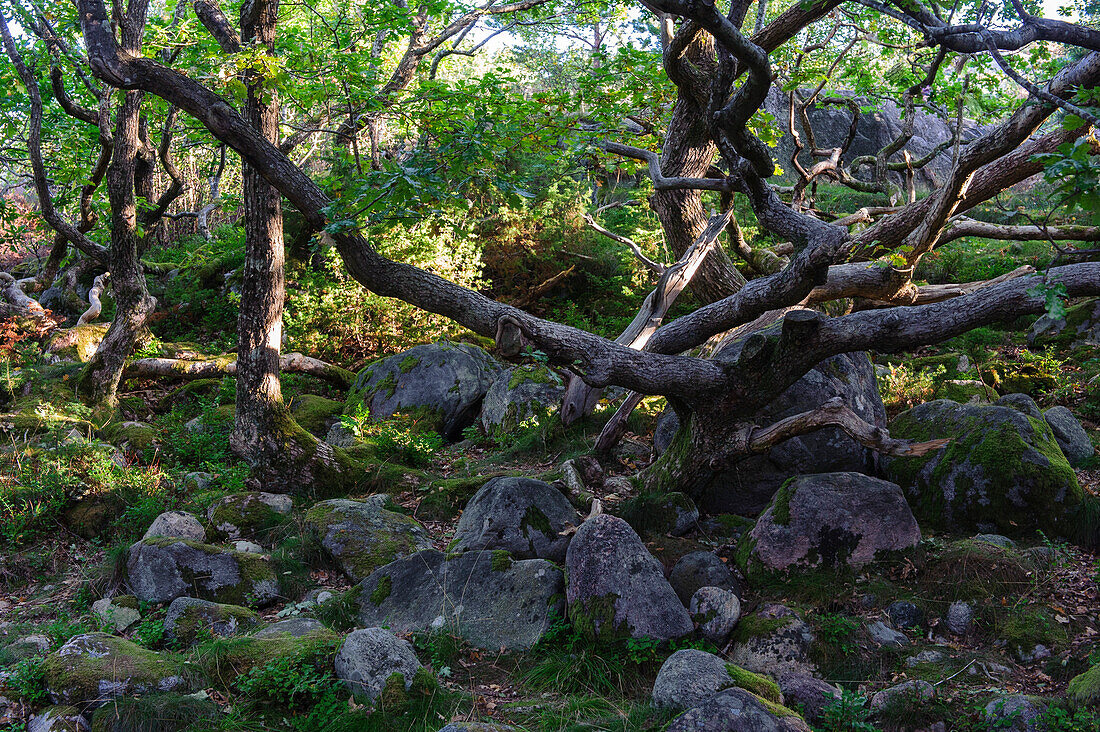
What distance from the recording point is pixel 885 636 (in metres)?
4.46

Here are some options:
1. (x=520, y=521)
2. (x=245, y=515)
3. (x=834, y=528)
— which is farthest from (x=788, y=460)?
(x=245, y=515)

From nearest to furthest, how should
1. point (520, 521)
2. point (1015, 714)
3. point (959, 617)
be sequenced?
point (1015, 714) → point (959, 617) → point (520, 521)

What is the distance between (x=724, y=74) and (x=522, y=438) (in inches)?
188

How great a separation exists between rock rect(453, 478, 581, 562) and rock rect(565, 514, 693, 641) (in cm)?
76

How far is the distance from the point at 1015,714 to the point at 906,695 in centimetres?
50

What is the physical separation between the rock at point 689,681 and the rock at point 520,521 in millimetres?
1886

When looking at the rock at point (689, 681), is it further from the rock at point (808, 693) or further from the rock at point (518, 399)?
the rock at point (518, 399)

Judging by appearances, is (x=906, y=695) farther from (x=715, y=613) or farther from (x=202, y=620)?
(x=202, y=620)

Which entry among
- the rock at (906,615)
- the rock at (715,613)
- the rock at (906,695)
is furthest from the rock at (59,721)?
the rock at (906,615)

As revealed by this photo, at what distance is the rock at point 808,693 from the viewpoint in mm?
3905

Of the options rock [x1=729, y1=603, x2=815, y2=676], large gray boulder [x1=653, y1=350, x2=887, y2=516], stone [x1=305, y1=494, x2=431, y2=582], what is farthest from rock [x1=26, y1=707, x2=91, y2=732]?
large gray boulder [x1=653, y1=350, x2=887, y2=516]

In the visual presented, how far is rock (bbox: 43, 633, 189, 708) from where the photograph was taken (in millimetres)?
3725

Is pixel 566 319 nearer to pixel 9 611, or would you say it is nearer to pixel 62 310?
pixel 9 611

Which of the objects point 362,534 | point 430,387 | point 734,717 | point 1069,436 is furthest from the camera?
point 430,387
